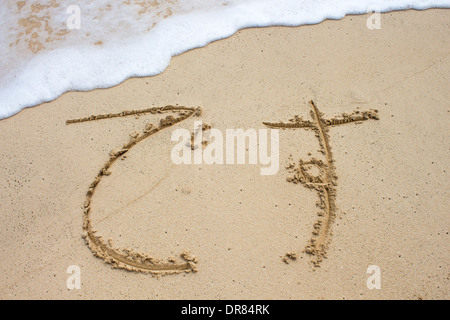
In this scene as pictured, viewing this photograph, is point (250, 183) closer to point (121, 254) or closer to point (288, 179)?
point (288, 179)

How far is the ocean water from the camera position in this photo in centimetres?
350

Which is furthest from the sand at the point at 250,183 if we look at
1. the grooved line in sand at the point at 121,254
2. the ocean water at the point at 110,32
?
the ocean water at the point at 110,32

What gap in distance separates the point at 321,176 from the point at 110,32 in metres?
2.86

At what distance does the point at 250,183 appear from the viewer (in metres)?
2.79

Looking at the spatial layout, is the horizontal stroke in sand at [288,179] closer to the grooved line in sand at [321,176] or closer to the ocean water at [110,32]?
the grooved line in sand at [321,176]

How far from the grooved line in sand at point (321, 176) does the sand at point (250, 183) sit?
0.01m

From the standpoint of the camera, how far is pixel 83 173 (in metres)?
2.92

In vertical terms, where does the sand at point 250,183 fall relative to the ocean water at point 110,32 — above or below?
below

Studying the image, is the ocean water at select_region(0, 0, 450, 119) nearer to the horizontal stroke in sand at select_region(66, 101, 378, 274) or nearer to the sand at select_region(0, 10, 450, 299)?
the sand at select_region(0, 10, 450, 299)

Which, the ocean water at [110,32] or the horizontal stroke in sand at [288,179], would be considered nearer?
the horizontal stroke in sand at [288,179]

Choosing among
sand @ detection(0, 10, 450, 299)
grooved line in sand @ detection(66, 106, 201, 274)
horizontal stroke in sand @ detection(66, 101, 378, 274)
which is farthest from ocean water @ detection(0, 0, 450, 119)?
grooved line in sand @ detection(66, 106, 201, 274)

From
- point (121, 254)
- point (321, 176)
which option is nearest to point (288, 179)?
point (321, 176)

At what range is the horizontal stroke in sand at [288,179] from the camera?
249 cm
